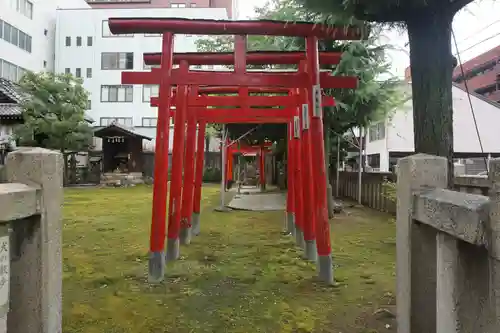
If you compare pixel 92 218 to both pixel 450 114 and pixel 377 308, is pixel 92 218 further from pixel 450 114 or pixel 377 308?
pixel 450 114

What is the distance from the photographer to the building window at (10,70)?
27.0m

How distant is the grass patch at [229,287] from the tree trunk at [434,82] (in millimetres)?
1678

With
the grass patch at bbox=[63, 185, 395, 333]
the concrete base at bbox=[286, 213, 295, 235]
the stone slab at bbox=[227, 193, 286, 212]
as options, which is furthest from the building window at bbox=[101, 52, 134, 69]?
the concrete base at bbox=[286, 213, 295, 235]

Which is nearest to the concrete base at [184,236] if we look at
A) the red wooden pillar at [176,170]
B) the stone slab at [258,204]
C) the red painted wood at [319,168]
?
the red wooden pillar at [176,170]

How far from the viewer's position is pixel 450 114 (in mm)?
3576

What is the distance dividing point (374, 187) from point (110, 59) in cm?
2866

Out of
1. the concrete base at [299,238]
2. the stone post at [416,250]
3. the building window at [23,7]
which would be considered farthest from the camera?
the building window at [23,7]

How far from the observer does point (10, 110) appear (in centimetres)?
2211

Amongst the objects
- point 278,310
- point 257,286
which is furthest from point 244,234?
point 278,310

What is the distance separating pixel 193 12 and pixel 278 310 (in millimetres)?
34390

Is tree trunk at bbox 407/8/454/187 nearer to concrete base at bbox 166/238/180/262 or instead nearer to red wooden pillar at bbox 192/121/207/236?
concrete base at bbox 166/238/180/262

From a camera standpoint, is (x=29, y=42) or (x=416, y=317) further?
(x=29, y=42)

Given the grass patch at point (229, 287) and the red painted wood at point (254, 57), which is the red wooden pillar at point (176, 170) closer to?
the grass patch at point (229, 287)

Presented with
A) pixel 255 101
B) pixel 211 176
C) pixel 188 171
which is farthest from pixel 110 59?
pixel 255 101
